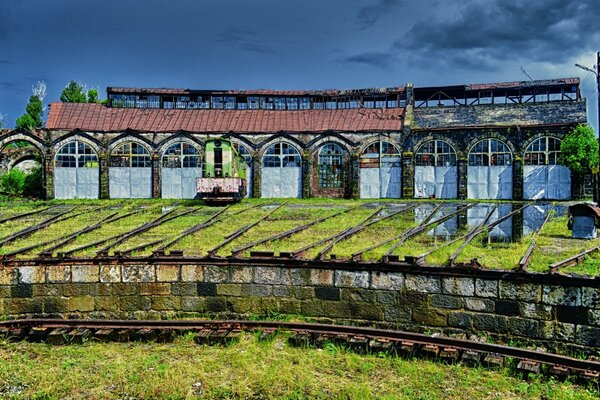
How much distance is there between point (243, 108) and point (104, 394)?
98.1 feet

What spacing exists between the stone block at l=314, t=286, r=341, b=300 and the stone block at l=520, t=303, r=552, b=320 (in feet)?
11.6

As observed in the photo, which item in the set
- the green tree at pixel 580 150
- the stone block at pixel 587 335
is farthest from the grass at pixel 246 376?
the green tree at pixel 580 150

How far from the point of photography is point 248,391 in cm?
769

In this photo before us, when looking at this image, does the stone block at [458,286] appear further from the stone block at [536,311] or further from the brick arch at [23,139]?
the brick arch at [23,139]

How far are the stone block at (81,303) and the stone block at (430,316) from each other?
701 cm

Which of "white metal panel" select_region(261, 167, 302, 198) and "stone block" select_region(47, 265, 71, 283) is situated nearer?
"stone block" select_region(47, 265, 71, 283)

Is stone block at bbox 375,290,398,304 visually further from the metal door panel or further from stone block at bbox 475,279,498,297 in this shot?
the metal door panel

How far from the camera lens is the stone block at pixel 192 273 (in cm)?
1140

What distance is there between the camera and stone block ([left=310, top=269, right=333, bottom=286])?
1091 cm

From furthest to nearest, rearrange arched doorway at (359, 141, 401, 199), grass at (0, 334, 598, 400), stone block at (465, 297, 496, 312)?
1. arched doorway at (359, 141, 401, 199)
2. stone block at (465, 297, 496, 312)
3. grass at (0, 334, 598, 400)

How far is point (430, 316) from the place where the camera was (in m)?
10.1

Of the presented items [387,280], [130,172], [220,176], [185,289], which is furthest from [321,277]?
[130,172]

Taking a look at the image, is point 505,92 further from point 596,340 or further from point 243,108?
point 596,340

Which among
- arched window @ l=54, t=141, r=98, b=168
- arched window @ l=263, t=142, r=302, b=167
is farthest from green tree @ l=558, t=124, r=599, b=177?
arched window @ l=54, t=141, r=98, b=168
